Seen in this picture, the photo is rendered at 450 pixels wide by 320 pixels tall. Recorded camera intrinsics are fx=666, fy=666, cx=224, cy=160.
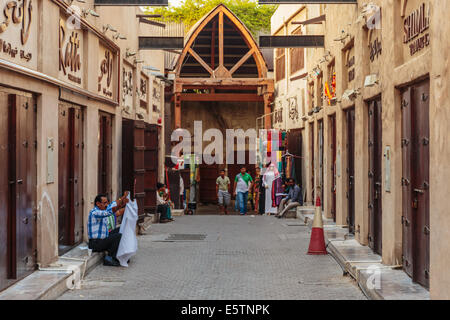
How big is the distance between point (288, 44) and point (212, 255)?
6.18 meters

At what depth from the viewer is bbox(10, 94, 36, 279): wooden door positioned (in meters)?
7.75

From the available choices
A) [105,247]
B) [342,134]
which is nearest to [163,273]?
[105,247]

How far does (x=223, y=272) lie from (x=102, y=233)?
6.47 ft

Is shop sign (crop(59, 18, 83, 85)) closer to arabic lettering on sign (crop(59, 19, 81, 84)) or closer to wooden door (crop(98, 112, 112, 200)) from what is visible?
arabic lettering on sign (crop(59, 19, 81, 84))

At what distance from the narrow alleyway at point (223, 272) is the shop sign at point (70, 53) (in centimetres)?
303

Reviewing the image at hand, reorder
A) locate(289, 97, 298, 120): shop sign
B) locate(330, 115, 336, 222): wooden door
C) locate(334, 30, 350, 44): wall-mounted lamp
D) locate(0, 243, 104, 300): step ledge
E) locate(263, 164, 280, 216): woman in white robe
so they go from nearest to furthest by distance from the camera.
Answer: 1. locate(0, 243, 104, 300): step ledge
2. locate(334, 30, 350, 44): wall-mounted lamp
3. locate(330, 115, 336, 222): wooden door
4. locate(263, 164, 280, 216): woman in white robe
5. locate(289, 97, 298, 120): shop sign

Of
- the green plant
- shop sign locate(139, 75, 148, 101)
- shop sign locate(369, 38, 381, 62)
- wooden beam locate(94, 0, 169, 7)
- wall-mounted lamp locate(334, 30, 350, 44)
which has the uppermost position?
the green plant

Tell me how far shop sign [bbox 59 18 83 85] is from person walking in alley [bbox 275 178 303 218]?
876cm

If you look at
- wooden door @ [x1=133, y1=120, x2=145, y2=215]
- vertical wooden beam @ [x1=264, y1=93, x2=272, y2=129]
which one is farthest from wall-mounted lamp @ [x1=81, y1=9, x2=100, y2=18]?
vertical wooden beam @ [x1=264, y1=93, x2=272, y2=129]

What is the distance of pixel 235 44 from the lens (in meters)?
30.2

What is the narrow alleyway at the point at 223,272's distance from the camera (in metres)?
8.03

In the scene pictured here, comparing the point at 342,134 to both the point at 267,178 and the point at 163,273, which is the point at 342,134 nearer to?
the point at 163,273

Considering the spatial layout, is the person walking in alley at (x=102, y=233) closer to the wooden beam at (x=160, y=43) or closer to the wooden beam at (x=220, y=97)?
the wooden beam at (x=160, y=43)

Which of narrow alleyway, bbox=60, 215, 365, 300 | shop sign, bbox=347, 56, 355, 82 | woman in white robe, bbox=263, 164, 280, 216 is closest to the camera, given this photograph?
narrow alleyway, bbox=60, 215, 365, 300
